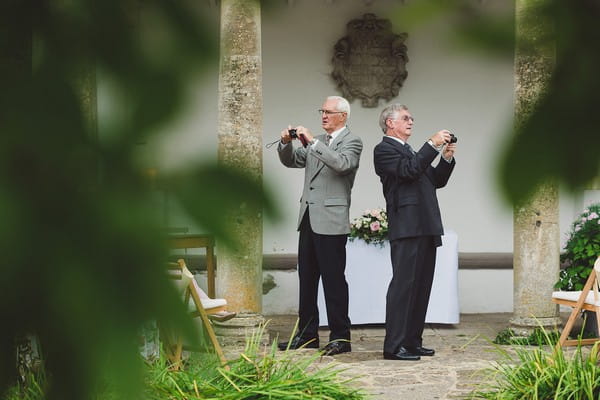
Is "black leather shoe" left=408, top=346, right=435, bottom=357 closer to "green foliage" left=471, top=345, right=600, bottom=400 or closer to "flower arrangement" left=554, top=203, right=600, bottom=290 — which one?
"flower arrangement" left=554, top=203, right=600, bottom=290

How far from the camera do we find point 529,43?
68 cm

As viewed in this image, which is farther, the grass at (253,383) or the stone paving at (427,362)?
the stone paving at (427,362)

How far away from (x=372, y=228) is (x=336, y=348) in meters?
1.51

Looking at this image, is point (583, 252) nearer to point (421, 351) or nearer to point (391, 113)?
point (421, 351)

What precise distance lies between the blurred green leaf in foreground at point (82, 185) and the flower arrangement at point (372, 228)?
270 inches

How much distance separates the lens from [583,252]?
6953 millimetres

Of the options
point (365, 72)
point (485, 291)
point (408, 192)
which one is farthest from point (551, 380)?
point (365, 72)

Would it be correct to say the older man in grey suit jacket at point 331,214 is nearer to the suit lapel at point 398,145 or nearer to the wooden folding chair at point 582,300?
the suit lapel at point 398,145

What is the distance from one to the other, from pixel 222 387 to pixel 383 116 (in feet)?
7.77

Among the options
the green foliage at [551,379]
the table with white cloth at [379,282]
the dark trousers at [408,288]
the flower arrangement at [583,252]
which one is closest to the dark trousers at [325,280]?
the dark trousers at [408,288]

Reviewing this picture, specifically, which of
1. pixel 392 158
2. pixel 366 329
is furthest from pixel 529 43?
pixel 366 329

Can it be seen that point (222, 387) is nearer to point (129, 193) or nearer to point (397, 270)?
point (397, 270)

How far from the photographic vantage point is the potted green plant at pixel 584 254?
689 cm

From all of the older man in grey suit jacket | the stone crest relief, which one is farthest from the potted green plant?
the stone crest relief
